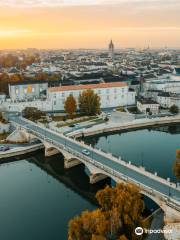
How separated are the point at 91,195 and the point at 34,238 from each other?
26.7 ft

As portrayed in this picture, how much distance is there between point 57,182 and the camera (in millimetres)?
34906

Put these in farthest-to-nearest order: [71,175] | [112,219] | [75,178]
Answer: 1. [71,175]
2. [75,178]
3. [112,219]

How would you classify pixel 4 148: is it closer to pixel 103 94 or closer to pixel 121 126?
pixel 121 126

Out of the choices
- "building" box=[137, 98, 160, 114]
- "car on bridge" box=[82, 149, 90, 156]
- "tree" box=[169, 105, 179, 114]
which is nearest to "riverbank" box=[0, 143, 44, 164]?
"car on bridge" box=[82, 149, 90, 156]

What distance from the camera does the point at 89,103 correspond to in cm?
5588

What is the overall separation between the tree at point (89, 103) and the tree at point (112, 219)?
33.5 metres

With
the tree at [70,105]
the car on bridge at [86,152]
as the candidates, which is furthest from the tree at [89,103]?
the car on bridge at [86,152]

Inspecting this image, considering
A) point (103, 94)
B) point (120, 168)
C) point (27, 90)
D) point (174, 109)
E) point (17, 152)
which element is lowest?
point (17, 152)

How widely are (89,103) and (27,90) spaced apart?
42.1 feet

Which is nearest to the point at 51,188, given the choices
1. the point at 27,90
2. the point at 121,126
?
the point at 121,126

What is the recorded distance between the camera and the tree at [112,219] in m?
20.6

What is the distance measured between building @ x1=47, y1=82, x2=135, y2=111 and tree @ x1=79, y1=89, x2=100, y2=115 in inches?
158

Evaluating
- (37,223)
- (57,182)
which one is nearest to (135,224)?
(37,223)

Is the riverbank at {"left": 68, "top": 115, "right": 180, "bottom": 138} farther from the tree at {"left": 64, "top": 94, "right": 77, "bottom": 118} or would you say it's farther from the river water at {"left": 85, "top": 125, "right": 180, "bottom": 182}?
the tree at {"left": 64, "top": 94, "right": 77, "bottom": 118}
